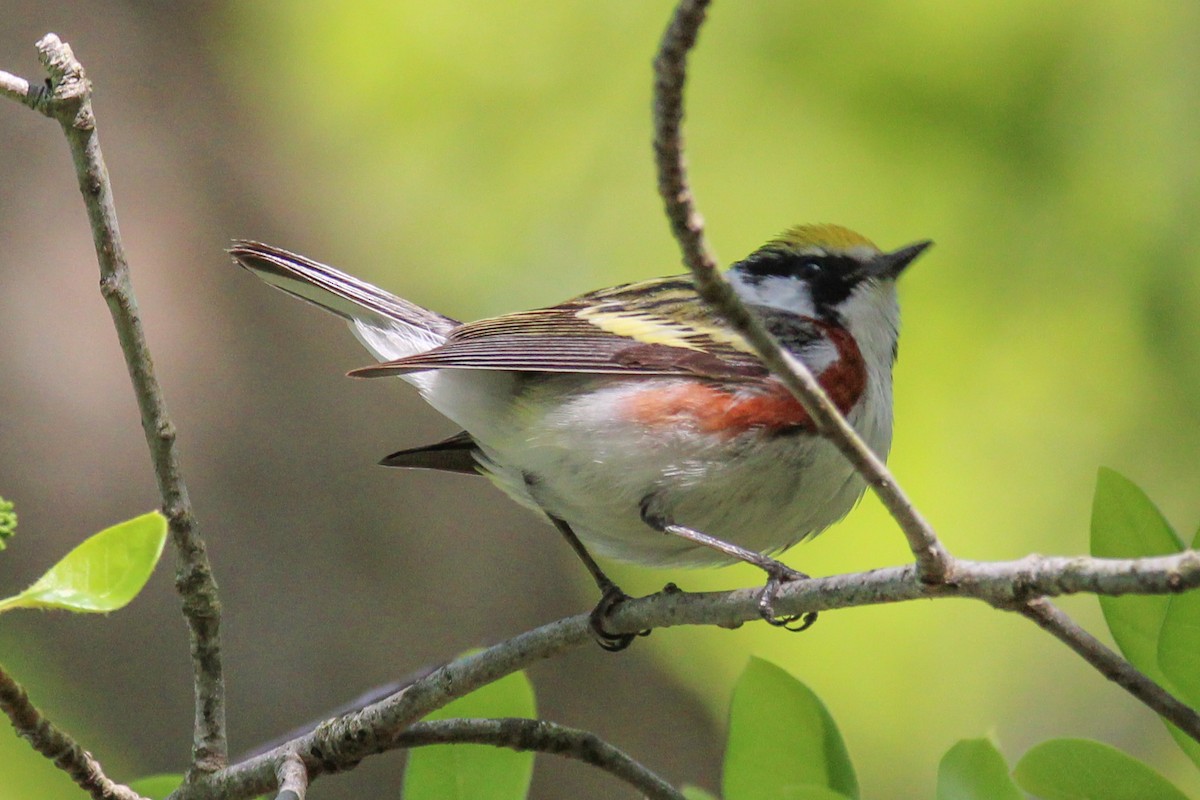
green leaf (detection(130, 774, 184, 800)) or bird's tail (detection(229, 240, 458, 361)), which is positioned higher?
bird's tail (detection(229, 240, 458, 361))

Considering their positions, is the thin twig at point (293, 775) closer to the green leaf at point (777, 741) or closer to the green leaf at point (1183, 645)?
the green leaf at point (777, 741)

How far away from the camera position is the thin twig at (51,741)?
5.48ft

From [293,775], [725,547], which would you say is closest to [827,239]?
[725,547]

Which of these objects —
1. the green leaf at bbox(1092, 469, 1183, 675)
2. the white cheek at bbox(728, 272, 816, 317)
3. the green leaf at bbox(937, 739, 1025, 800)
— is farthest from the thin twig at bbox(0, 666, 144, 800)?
the white cheek at bbox(728, 272, 816, 317)

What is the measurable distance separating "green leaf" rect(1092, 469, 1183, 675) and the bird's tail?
178 cm

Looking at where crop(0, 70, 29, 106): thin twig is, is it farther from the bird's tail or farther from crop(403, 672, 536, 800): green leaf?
crop(403, 672, 536, 800): green leaf

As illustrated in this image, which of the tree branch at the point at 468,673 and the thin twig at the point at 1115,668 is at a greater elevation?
the thin twig at the point at 1115,668

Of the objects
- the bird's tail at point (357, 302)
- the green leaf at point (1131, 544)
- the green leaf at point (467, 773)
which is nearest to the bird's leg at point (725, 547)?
the green leaf at point (467, 773)

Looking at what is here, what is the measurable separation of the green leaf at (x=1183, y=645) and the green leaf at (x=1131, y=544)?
0.9 inches

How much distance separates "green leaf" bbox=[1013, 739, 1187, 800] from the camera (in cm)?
145

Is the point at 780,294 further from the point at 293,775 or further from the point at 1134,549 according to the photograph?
the point at 293,775

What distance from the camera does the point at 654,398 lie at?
2.52m

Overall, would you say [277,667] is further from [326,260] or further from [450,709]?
[450,709]

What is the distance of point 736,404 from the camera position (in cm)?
244
